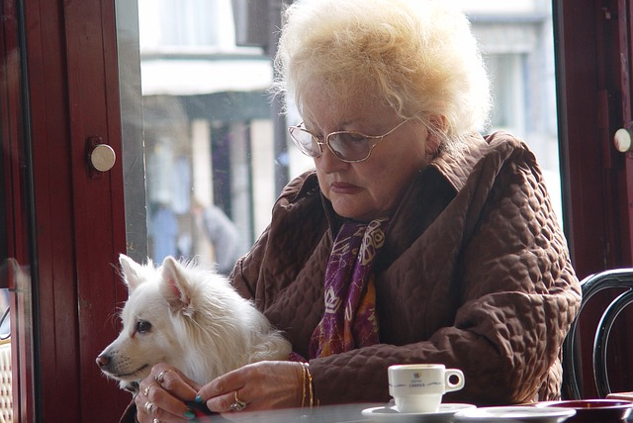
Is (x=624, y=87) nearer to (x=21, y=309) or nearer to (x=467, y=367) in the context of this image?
(x=467, y=367)

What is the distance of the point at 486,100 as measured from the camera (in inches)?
70.9

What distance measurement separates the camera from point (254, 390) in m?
1.40

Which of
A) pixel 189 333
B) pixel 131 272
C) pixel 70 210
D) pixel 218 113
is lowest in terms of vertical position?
pixel 189 333

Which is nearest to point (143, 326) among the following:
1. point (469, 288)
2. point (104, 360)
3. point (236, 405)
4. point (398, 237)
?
point (104, 360)

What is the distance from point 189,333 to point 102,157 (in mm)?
723

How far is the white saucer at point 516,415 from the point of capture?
2.90 feet

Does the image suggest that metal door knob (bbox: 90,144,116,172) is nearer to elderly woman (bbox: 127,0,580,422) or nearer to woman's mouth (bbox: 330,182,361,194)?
elderly woman (bbox: 127,0,580,422)

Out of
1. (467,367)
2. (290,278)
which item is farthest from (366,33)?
(467,367)

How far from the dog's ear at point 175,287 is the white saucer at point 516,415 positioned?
2.80ft

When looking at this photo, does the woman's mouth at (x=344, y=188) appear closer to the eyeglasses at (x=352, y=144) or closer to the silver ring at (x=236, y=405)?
the eyeglasses at (x=352, y=144)

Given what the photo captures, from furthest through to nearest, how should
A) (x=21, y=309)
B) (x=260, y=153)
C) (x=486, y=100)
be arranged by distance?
(x=260, y=153), (x=21, y=309), (x=486, y=100)

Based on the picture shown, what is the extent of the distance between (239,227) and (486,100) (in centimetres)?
94

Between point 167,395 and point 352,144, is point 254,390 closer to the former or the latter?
point 167,395

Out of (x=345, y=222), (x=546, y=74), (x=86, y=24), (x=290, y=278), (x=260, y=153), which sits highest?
(x=86, y=24)
